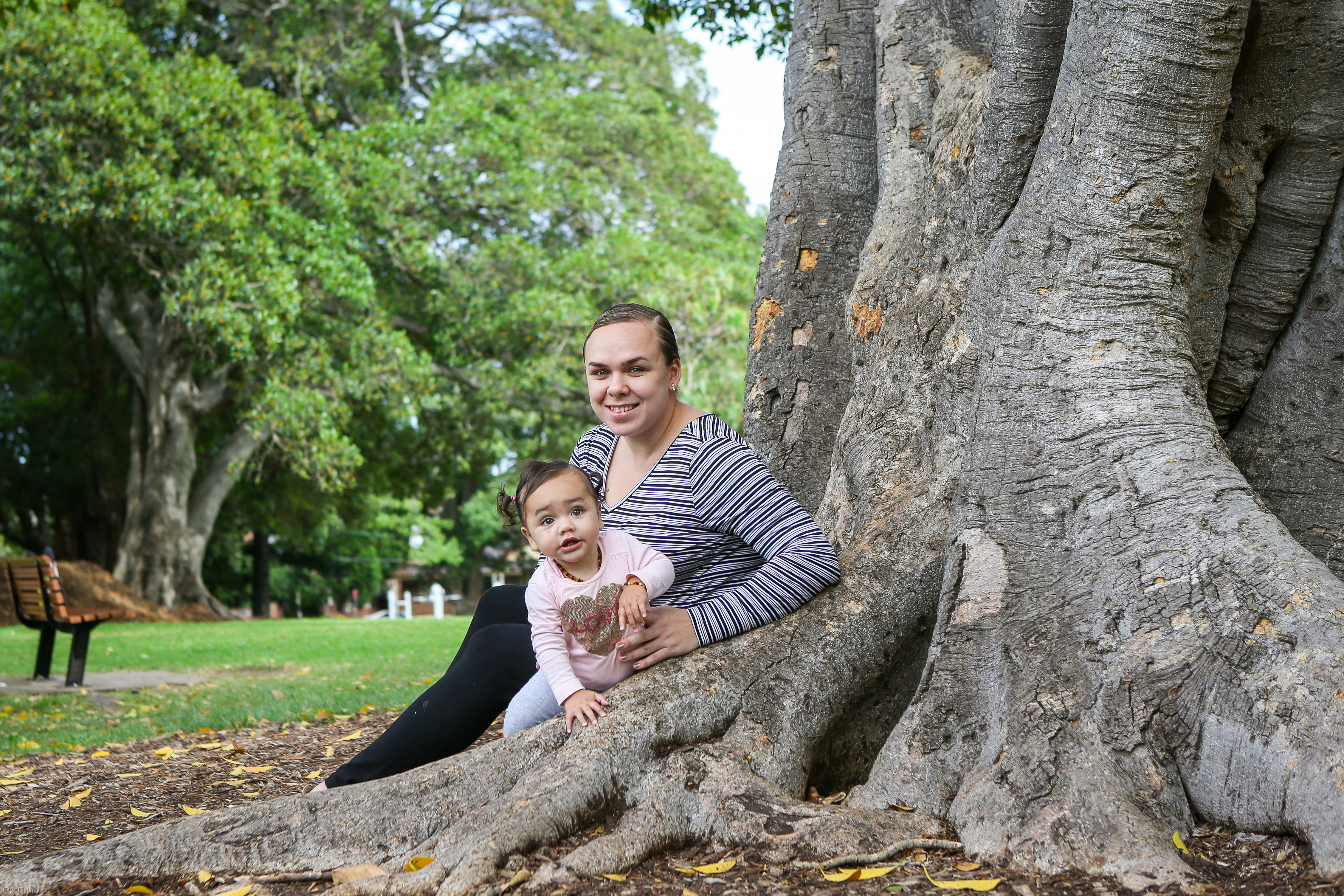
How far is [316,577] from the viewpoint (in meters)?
34.6

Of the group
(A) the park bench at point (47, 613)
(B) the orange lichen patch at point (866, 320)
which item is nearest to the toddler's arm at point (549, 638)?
(B) the orange lichen patch at point (866, 320)

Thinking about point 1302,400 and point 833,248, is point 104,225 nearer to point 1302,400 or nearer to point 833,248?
point 833,248

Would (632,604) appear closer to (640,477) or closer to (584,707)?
(584,707)

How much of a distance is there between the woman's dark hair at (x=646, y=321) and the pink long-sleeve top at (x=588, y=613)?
0.57m

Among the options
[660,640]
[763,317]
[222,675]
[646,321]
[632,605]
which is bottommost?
[222,675]

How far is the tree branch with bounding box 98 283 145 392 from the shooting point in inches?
755

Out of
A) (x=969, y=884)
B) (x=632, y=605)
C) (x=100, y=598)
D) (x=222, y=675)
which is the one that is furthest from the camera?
(x=100, y=598)

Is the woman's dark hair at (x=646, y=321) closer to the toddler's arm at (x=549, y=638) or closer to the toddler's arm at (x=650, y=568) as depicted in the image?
the toddler's arm at (x=650, y=568)

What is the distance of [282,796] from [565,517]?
1790mm

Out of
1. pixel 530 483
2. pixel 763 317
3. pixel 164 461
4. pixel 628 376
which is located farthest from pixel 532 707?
pixel 164 461

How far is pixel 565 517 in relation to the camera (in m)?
2.87

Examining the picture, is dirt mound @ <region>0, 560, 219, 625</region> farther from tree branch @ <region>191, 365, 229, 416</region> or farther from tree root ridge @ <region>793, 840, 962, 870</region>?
tree root ridge @ <region>793, 840, 962, 870</region>

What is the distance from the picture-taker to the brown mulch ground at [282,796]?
7.47 ft

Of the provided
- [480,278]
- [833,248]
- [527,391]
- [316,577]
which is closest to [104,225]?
[480,278]
